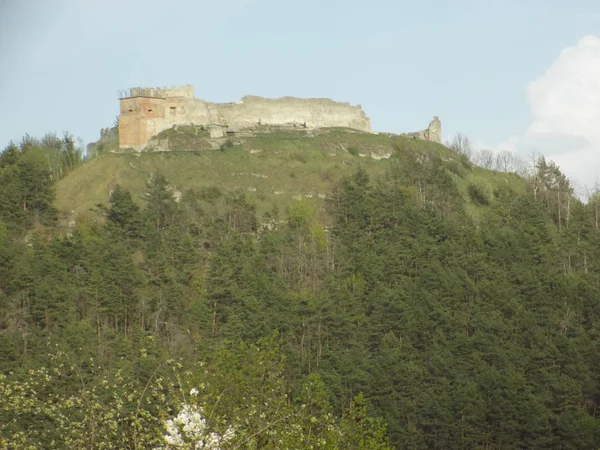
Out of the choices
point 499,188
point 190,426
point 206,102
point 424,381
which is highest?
point 206,102

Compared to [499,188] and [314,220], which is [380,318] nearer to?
[314,220]

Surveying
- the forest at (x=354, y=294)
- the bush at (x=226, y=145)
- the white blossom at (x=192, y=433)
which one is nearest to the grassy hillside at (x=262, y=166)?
the bush at (x=226, y=145)

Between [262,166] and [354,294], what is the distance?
796 inches

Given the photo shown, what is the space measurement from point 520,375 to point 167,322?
787 inches

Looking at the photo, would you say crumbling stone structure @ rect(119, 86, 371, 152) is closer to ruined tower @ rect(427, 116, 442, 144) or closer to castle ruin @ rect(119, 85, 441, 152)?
castle ruin @ rect(119, 85, 441, 152)

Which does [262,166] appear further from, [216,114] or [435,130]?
[435,130]

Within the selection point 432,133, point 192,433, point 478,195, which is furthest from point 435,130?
point 192,433

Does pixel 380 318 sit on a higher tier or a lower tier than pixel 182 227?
lower

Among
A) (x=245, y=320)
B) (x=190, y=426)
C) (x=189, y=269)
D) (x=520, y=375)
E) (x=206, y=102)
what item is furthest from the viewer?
(x=206, y=102)

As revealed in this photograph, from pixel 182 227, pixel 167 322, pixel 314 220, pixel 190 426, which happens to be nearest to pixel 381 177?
pixel 314 220

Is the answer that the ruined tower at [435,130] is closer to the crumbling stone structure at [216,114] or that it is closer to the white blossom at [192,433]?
→ the crumbling stone structure at [216,114]

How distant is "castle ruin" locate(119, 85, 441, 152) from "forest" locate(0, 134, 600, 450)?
5.12m

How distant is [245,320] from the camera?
65.5 meters

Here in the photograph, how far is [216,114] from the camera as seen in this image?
297 ft
